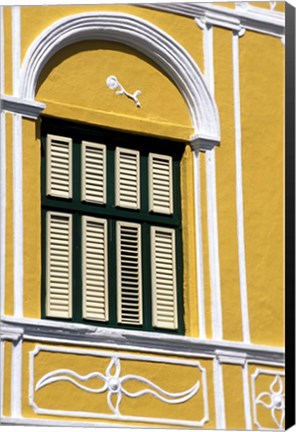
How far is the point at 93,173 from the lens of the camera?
42.3ft

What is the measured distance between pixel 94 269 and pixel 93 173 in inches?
22.6

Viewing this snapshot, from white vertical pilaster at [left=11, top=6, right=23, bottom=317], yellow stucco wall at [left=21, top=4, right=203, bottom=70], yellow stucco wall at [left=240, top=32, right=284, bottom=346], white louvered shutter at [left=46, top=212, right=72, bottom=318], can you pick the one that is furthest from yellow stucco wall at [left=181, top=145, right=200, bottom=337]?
white vertical pilaster at [left=11, top=6, right=23, bottom=317]

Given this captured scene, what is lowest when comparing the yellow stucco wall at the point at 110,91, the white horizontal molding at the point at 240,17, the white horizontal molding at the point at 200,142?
the white horizontal molding at the point at 200,142

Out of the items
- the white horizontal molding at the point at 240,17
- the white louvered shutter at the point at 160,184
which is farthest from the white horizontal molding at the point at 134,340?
the white horizontal molding at the point at 240,17

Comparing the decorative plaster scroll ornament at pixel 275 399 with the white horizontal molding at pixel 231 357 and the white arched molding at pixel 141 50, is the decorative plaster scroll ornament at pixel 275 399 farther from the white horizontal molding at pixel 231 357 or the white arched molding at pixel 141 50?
the white arched molding at pixel 141 50

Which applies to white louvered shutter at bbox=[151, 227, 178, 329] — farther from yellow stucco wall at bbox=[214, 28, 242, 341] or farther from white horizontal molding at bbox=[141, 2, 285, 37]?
white horizontal molding at bbox=[141, 2, 285, 37]

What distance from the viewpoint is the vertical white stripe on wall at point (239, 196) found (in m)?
13.0

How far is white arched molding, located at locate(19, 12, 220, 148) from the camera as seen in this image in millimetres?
12758

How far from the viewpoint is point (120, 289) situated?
12.8 m

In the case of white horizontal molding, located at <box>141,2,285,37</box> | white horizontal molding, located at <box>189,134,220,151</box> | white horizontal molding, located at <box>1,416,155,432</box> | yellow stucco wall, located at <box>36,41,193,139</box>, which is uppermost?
white horizontal molding, located at <box>141,2,285,37</box>

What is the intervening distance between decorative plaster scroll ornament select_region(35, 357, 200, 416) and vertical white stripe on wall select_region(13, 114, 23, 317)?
41cm

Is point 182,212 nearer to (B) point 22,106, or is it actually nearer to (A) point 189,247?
(A) point 189,247

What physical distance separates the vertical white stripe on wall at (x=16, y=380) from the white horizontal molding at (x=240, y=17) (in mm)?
2373

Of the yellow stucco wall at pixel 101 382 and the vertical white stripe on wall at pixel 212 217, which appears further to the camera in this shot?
the vertical white stripe on wall at pixel 212 217
